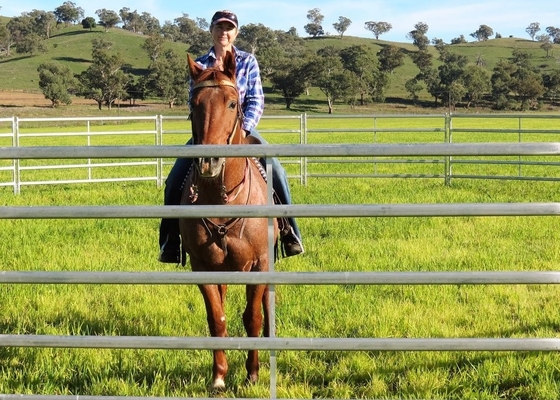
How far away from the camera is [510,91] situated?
107312 mm

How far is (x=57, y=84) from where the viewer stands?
94.0 m

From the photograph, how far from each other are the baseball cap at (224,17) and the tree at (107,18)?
18192 centimetres

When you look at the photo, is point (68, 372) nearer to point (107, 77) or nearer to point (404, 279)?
point (404, 279)

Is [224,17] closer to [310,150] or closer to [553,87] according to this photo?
[310,150]

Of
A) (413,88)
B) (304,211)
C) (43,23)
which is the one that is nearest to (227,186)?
(304,211)

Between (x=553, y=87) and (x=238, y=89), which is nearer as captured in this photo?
(x=238, y=89)

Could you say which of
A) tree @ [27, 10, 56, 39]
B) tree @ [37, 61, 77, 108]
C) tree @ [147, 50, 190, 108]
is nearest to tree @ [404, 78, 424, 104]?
tree @ [147, 50, 190, 108]

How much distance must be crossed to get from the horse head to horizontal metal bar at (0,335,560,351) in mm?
929

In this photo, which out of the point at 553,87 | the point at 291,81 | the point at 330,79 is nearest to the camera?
the point at 330,79

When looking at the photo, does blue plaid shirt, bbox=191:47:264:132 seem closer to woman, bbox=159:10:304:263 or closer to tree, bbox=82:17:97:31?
woman, bbox=159:10:304:263

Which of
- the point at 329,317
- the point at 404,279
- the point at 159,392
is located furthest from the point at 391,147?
the point at 329,317

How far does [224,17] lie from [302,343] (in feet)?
8.68

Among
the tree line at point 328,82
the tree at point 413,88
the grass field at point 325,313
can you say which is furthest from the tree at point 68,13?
the grass field at point 325,313

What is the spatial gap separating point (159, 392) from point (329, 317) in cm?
183
